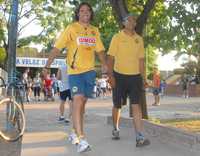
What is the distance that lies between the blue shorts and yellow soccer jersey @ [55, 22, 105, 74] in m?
0.07

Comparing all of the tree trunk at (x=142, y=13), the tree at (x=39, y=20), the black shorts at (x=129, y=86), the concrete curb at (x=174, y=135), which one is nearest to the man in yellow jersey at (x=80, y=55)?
the black shorts at (x=129, y=86)

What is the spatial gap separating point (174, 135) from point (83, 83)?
1.68 m

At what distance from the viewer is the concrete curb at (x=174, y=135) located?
786 centimetres

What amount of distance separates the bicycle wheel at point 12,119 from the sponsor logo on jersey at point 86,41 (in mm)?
2067

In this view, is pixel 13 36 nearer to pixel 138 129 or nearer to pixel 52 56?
pixel 52 56

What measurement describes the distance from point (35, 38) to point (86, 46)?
44279 millimetres

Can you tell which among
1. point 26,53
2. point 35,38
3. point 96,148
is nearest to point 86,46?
point 96,148

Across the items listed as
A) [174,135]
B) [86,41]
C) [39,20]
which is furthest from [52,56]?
[39,20]

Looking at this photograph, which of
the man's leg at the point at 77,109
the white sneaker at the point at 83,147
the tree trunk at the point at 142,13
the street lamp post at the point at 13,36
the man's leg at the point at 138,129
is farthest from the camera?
the tree trunk at the point at 142,13

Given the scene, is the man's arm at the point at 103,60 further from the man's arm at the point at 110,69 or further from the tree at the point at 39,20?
the tree at the point at 39,20

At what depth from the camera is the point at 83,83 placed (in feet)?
25.7

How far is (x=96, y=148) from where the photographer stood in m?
8.37

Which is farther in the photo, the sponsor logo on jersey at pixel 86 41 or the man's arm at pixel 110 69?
the man's arm at pixel 110 69

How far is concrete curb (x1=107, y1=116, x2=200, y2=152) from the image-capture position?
7.86 meters
